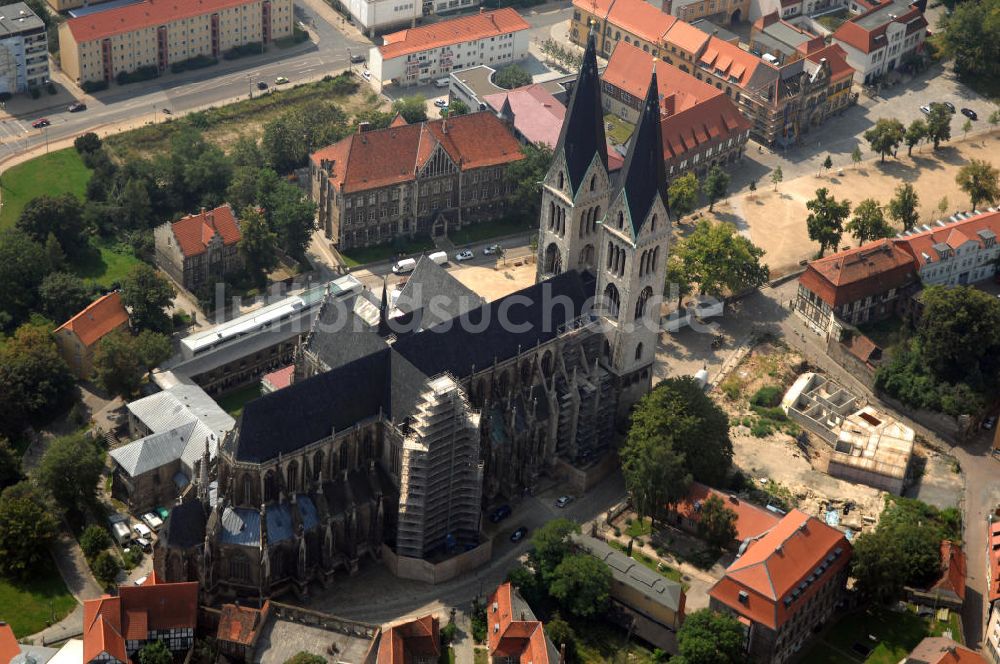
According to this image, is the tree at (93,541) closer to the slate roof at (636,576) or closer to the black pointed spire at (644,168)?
the slate roof at (636,576)

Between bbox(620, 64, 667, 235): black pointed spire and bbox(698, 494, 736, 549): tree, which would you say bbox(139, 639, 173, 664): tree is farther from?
bbox(620, 64, 667, 235): black pointed spire

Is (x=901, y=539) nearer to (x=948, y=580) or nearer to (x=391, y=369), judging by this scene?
(x=948, y=580)

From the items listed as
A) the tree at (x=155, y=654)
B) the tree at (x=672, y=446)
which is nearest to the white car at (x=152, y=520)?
the tree at (x=155, y=654)

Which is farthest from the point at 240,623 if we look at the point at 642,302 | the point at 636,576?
the point at 642,302

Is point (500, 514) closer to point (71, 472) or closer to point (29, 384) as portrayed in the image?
point (71, 472)

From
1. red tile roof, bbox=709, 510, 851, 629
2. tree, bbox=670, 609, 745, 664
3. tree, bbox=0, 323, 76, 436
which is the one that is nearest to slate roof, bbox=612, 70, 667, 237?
red tile roof, bbox=709, 510, 851, 629

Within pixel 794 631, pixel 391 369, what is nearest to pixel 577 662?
pixel 794 631
